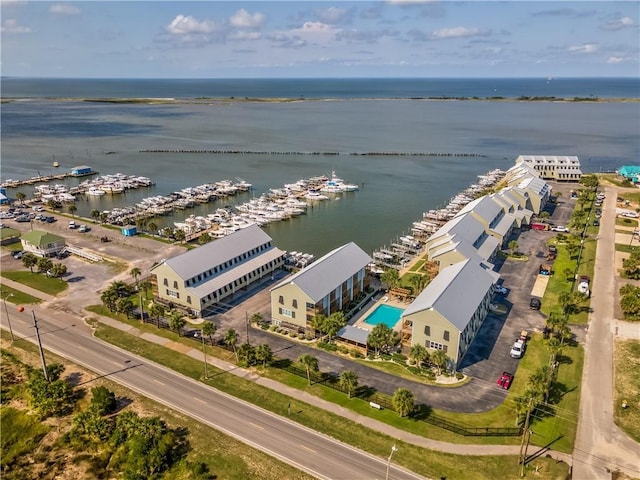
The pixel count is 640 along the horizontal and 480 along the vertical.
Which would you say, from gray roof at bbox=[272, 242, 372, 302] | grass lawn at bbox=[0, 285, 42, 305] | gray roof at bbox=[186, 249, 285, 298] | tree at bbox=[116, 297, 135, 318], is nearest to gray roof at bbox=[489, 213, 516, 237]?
gray roof at bbox=[272, 242, 372, 302]

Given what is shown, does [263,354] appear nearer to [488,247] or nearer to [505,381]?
[505,381]

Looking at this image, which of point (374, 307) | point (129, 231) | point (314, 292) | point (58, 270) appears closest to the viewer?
point (314, 292)

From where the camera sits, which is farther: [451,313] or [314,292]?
[314,292]

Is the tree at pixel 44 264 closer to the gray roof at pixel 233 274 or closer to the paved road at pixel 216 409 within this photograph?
the paved road at pixel 216 409

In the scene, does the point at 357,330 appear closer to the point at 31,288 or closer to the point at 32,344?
the point at 32,344

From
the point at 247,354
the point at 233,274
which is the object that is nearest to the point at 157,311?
the point at 233,274

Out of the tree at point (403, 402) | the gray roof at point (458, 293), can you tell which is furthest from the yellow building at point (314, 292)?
the tree at point (403, 402)

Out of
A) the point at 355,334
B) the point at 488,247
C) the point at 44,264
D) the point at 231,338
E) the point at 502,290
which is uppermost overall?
the point at 488,247

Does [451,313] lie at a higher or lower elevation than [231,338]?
higher
